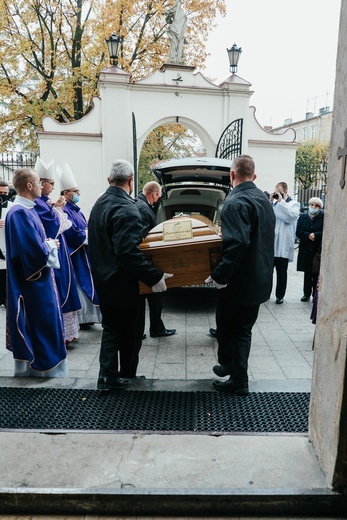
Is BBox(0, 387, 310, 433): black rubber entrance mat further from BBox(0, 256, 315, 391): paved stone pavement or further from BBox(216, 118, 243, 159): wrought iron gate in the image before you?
BBox(216, 118, 243, 159): wrought iron gate

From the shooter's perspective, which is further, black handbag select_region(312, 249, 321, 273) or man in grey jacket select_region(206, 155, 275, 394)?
black handbag select_region(312, 249, 321, 273)

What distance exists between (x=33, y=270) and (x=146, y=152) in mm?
19244

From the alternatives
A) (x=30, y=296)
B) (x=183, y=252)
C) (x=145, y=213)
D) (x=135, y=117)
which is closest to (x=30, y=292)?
A: (x=30, y=296)

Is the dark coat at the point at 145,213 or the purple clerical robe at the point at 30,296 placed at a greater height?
the dark coat at the point at 145,213

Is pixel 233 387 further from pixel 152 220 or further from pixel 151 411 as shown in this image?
pixel 152 220

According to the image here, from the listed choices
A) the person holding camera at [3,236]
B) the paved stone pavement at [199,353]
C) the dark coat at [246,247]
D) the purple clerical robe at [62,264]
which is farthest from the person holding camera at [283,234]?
the person holding camera at [3,236]

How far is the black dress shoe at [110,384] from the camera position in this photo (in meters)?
3.49

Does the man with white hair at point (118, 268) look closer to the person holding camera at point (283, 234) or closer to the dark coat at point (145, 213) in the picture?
the dark coat at point (145, 213)

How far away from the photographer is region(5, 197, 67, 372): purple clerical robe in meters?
3.70

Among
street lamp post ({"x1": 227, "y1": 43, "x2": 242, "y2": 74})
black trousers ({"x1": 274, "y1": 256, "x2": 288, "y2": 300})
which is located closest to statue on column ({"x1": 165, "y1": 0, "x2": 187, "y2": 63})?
street lamp post ({"x1": 227, "y1": 43, "x2": 242, "y2": 74})

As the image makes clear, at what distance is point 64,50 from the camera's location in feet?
55.9

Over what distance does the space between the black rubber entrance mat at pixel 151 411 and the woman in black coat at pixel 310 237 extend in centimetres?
385

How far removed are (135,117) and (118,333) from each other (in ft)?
28.1

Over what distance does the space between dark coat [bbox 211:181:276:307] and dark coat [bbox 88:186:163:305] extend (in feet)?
1.86
